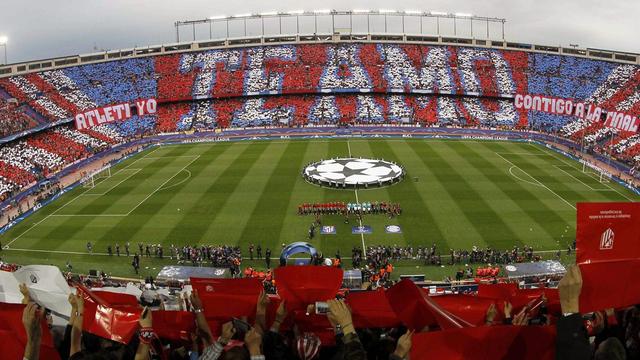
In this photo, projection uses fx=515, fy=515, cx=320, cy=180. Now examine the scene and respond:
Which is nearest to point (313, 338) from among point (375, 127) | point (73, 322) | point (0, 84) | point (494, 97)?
point (73, 322)

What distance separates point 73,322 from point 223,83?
92357 mm

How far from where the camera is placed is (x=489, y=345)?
6004 mm

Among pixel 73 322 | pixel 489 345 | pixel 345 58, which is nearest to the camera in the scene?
pixel 489 345

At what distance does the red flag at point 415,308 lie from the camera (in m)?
7.30

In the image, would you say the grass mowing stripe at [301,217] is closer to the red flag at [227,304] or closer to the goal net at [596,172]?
the red flag at [227,304]

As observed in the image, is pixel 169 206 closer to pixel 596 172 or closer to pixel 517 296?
pixel 517 296

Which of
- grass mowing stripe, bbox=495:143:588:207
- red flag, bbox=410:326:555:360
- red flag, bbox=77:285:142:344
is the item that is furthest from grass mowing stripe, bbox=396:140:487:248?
red flag, bbox=410:326:555:360

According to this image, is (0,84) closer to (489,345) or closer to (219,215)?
(219,215)

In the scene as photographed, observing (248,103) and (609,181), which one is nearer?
(609,181)

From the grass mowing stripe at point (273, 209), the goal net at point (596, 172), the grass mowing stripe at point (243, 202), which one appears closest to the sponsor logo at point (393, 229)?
the grass mowing stripe at point (273, 209)

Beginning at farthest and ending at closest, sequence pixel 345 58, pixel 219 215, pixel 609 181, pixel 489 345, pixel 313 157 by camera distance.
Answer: pixel 345 58
pixel 313 157
pixel 609 181
pixel 219 215
pixel 489 345

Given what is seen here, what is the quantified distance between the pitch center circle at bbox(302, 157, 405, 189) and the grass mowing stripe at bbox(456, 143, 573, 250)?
390 inches

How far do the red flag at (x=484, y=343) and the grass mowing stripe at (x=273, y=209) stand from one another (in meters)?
30.6

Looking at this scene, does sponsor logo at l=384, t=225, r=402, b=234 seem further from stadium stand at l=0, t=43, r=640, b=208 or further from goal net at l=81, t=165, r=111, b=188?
stadium stand at l=0, t=43, r=640, b=208
